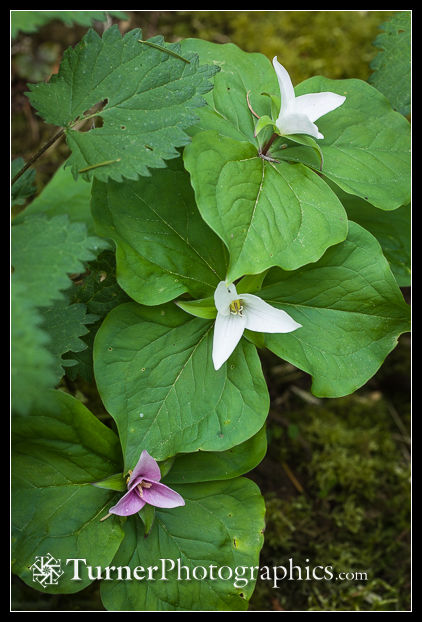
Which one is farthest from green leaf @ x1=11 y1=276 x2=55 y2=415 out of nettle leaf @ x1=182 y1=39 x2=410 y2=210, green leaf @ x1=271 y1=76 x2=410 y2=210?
green leaf @ x1=271 y1=76 x2=410 y2=210

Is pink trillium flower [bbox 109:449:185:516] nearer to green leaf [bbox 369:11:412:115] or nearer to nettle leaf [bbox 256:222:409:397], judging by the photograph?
nettle leaf [bbox 256:222:409:397]

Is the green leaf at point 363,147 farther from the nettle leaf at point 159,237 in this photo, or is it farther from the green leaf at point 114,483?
the green leaf at point 114,483

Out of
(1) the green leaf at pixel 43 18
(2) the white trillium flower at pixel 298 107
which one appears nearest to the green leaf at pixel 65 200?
(1) the green leaf at pixel 43 18

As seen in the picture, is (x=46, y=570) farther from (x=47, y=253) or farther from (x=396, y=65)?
(x=396, y=65)

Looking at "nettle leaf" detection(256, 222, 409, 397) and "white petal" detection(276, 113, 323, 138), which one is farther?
"nettle leaf" detection(256, 222, 409, 397)

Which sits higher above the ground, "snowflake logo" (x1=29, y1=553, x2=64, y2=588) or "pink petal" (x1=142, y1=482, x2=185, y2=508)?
"pink petal" (x1=142, y1=482, x2=185, y2=508)

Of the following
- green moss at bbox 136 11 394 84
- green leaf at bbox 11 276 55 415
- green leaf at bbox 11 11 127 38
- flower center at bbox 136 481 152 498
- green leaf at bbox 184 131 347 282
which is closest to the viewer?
green leaf at bbox 11 276 55 415

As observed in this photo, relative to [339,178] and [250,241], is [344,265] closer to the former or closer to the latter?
[339,178]
